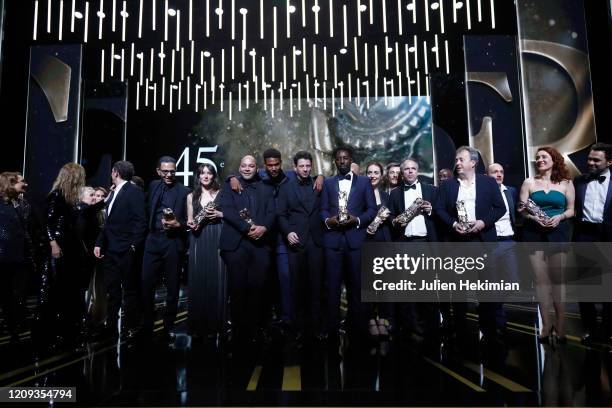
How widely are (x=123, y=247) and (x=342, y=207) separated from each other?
192 cm

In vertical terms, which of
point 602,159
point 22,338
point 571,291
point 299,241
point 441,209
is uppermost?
point 602,159

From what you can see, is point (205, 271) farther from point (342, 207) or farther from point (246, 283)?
point (342, 207)

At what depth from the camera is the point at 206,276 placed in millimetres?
3951

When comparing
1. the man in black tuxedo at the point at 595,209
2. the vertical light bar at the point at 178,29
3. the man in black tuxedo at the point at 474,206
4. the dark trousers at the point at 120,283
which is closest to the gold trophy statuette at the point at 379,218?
the man in black tuxedo at the point at 474,206

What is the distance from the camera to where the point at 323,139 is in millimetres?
9352

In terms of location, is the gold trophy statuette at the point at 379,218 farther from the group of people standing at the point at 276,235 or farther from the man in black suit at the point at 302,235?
the man in black suit at the point at 302,235

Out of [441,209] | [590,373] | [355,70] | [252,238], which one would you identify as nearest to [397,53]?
[355,70]

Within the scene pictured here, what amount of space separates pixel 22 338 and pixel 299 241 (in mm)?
2654

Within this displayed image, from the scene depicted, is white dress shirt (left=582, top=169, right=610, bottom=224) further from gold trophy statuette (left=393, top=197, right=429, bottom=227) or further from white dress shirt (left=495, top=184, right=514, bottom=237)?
gold trophy statuette (left=393, top=197, right=429, bottom=227)

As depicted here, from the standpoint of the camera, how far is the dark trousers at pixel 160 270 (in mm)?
3861

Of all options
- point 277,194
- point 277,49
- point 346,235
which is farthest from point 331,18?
point 346,235

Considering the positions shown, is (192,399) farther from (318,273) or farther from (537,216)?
(537,216)

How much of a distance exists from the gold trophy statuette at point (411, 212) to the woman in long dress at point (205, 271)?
1.53 meters

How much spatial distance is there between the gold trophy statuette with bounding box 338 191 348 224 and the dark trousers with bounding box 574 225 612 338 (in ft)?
5.81
